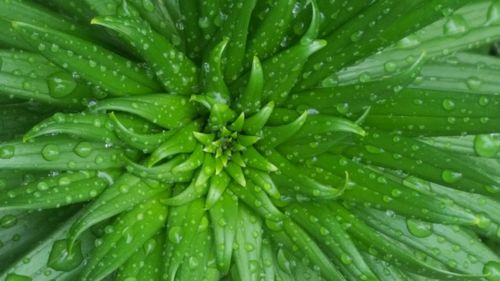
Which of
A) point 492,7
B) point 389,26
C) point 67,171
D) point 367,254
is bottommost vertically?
point 367,254

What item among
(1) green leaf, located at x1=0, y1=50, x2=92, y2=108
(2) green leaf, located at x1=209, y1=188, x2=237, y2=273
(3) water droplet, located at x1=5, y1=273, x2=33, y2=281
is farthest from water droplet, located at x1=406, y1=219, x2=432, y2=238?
(3) water droplet, located at x1=5, y1=273, x2=33, y2=281

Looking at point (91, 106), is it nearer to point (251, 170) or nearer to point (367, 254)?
point (251, 170)

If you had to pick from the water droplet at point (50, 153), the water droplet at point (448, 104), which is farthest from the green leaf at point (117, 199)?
the water droplet at point (448, 104)

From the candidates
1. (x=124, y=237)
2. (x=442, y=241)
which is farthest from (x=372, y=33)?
(x=124, y=237)

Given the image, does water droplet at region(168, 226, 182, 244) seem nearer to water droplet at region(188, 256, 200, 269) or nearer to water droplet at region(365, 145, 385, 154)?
water droplet at region(188, 256, 200, 269)

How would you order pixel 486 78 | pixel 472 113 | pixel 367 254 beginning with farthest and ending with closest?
pixel 486 78
pixel 367 254
pixel 472 113

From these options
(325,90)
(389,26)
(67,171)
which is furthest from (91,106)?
(389,26)

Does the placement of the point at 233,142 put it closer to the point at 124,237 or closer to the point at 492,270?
the point at 124,237

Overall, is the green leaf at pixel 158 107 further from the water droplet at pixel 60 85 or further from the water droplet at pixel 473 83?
the water droplet at pixel 473 83

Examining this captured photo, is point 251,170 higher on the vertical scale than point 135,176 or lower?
lower
